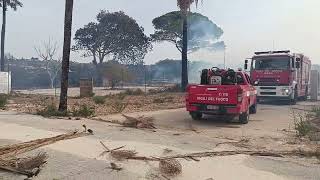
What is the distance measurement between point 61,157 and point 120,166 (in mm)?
1346

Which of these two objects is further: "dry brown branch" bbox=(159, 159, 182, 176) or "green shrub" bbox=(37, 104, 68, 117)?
"green shrub" bbox=(37, 104, 68, 117)

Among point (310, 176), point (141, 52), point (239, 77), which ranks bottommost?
point (310, 176)

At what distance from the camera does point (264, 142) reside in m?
11.8

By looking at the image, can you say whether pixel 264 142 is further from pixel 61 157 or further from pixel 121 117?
pixel 121 117

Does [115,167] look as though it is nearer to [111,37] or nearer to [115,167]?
[115,167]

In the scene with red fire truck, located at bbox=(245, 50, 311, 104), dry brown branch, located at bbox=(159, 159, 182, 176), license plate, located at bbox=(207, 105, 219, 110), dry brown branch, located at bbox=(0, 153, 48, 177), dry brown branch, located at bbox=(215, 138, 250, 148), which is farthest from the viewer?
red fire truck, located at bbox=(245, 50, 311, 104)

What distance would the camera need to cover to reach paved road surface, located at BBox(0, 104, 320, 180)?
8.19m

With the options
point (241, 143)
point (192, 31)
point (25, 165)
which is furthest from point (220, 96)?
point (192, 31)

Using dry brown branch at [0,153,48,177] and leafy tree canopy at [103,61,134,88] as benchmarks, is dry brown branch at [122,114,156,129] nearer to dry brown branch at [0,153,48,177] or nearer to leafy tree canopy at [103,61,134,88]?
dry brown branch at [0,153,48,177]

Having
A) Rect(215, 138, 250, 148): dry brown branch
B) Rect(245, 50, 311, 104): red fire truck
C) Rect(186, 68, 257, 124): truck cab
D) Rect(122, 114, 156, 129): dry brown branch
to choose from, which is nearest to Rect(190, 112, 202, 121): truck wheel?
Rect(186, 68, 257, 124): truck cab

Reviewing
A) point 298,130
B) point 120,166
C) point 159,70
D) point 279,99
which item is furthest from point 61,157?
point 159,70

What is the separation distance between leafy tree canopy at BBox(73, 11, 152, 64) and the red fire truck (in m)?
39.9

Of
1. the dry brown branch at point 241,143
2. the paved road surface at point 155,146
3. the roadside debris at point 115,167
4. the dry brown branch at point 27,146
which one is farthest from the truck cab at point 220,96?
the roadside debris at point 115,167

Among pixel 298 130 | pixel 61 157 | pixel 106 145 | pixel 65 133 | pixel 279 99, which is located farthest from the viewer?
pixel 279 99
